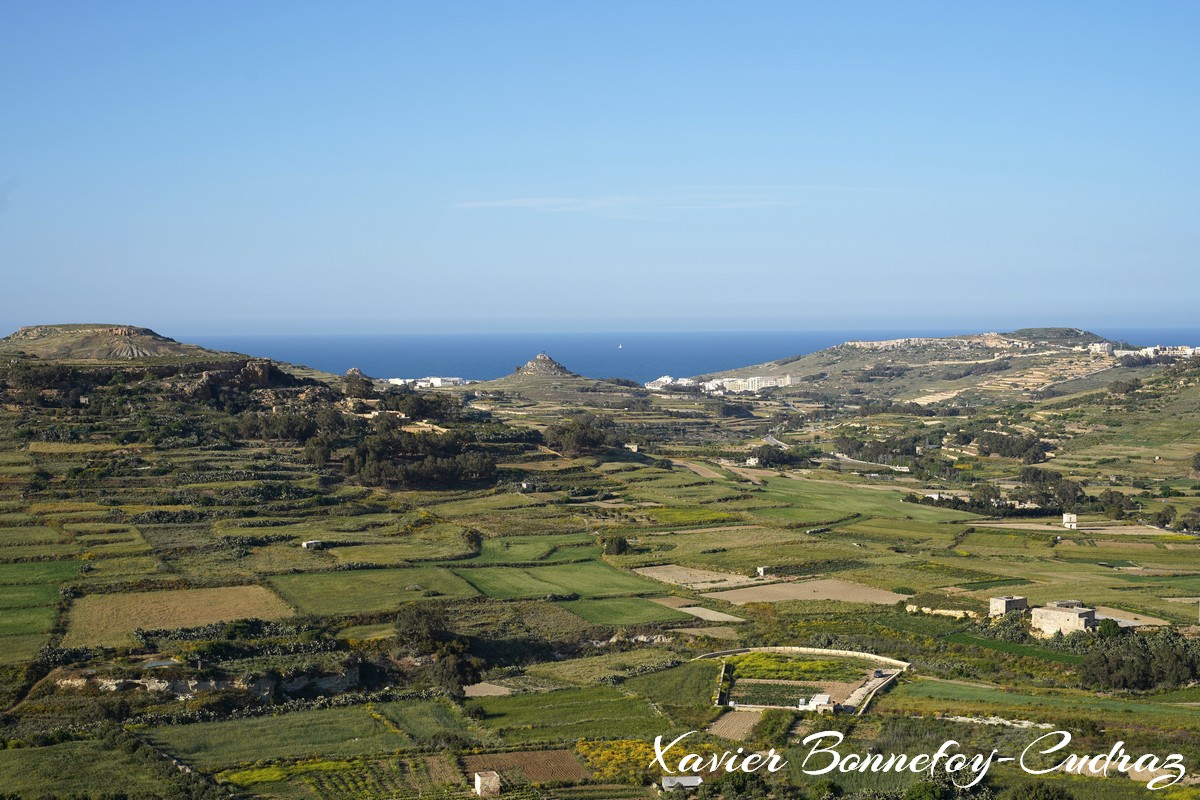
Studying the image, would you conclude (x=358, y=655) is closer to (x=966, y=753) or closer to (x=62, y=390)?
(x=966, y=753)

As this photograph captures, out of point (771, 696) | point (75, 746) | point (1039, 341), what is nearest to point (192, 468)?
point (75, 746)

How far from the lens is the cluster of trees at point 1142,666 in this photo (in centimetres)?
3684

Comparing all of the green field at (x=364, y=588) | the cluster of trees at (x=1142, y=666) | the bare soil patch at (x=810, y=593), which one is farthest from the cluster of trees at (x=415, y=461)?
the cluster of trees at (x=1142, y=666)

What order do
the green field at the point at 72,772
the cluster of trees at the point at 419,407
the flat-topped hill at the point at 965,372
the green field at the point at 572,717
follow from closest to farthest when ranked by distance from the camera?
the green field at the point at 72,772
the green field at the point at 572,717
the cluster of trees at the point at 419,407
the flat-topped hill at the point at 965,372

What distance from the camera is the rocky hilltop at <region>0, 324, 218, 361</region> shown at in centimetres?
9144

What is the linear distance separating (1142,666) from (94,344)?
81267 millimetres

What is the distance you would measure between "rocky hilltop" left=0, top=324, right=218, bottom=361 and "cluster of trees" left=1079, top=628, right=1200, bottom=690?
228ft

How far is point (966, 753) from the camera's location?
30.4 meters

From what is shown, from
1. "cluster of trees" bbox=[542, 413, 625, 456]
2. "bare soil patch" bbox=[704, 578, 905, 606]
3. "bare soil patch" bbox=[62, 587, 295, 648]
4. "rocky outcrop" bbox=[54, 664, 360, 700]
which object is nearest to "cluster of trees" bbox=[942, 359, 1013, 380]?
"cluster of trees" bbox=[542, 413, 625, 456]

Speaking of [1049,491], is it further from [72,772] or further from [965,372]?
[965,372]

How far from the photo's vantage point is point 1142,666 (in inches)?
1462

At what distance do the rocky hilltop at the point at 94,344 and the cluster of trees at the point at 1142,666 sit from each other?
69.4 m

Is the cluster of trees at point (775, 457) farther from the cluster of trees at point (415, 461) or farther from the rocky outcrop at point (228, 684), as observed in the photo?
the rocky outcrop at point (228, 684)

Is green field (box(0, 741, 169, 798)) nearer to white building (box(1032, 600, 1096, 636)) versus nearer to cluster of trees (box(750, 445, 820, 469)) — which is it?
white building (box(1032, 600, 1096, 636))
